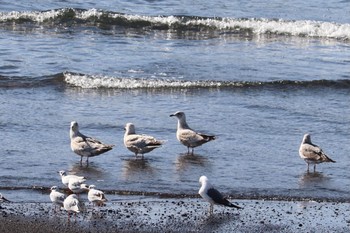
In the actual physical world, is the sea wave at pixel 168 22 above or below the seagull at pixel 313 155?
above

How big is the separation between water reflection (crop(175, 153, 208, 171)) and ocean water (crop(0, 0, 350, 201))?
3 cm

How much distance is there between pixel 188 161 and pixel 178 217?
3106 mm

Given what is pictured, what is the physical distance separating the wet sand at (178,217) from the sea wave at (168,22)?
1413 centimetres

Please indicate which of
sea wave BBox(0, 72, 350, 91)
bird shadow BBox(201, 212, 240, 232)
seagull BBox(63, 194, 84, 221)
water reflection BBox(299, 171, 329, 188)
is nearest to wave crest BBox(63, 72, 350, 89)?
sea wave BBox(0, 72, 350, 91)

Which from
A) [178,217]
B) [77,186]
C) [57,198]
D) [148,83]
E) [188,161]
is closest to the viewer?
[178,217]

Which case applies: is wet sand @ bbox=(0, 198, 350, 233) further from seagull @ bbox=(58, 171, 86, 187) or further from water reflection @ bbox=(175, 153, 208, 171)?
water reflection @ bbox=(175, 153, 208, 171)

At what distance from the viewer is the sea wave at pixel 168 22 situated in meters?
25.8

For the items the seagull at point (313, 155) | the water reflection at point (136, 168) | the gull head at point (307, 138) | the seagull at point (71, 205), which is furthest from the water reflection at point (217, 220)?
the gull head at point (307, 138)

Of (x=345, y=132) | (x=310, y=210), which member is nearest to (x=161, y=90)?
(x=345, y=132)

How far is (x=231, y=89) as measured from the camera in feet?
62.8

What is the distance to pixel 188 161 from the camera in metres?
14.3

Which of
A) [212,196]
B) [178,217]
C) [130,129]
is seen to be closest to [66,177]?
[178,217]

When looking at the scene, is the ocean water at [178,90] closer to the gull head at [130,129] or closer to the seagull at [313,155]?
the seagull at [313,155]

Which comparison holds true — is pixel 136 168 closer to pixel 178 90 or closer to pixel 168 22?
pixel 178 90
